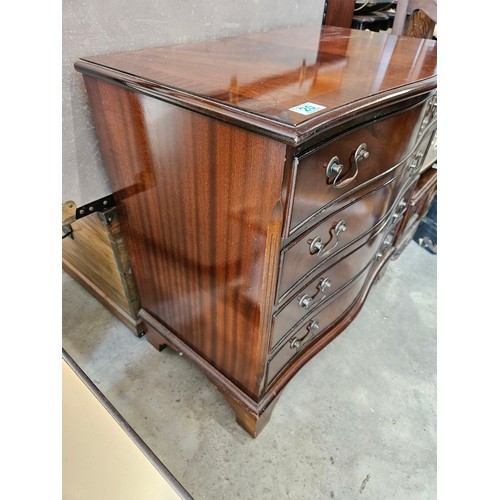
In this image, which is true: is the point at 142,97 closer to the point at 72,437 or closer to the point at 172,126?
the point at 172,126

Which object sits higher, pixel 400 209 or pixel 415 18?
pixel 415 18

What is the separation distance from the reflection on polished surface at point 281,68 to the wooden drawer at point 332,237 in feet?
0.78

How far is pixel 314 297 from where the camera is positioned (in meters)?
0.92

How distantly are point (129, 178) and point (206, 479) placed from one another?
822mm

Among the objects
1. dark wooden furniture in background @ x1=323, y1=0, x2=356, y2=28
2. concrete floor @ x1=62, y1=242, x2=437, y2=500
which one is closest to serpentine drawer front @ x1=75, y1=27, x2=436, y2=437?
concrete floor @ x1=62, y1=242, x2=437, y2=500

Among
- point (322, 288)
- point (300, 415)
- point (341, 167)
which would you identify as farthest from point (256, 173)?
point (300, 415)

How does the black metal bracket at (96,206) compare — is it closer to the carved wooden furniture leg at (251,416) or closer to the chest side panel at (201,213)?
the chest side panel at (201,213)

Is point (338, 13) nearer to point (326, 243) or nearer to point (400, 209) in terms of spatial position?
point (400, 209)

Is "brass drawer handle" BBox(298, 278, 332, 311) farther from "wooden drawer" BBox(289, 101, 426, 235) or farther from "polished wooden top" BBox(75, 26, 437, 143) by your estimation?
"polished wooden top" BBox(75, 26, 437, 143)

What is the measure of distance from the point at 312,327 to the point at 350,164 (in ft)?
1.72

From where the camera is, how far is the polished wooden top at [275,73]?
54 centimetres
